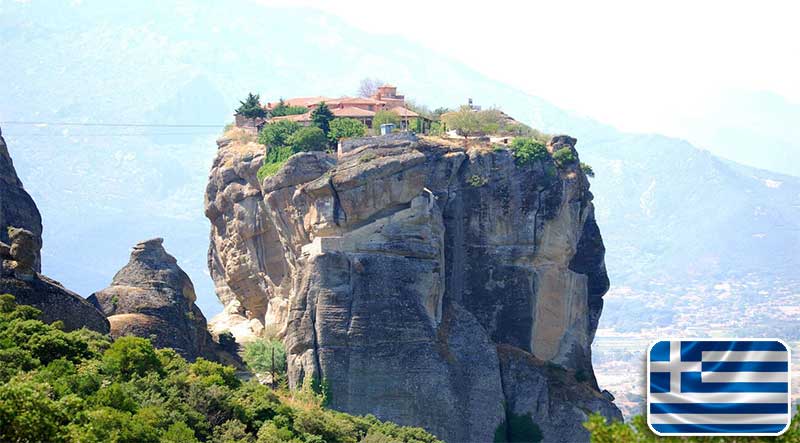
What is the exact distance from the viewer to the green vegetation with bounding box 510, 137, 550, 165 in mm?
86875

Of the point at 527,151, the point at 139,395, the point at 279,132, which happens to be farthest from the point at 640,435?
the point at 279,132

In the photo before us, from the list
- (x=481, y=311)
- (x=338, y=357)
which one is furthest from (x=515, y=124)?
(x=338, y=357)

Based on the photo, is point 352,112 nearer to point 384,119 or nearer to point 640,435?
point 384,119

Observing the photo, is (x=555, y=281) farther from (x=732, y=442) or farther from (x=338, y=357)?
(x=732, y=442)

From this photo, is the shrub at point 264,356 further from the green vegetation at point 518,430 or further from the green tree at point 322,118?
the green tree at point 322,118

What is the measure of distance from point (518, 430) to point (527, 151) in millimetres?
13338

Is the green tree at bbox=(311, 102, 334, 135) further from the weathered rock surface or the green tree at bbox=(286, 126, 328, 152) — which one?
the weathered rock surface

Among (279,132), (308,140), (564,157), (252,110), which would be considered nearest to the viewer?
(308,140)

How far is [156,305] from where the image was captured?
74.9 metres

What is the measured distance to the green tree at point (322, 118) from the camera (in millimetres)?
89938

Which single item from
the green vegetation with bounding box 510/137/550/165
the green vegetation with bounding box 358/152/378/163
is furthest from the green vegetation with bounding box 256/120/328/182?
the green vegetation with bounding box 510/137/550/165

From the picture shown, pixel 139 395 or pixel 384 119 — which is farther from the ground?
pixel 384 119

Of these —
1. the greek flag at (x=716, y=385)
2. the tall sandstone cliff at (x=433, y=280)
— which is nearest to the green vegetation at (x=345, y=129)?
the tall sandstone cliff at (x=433, y=280)

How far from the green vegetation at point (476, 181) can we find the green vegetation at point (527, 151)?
206cm
